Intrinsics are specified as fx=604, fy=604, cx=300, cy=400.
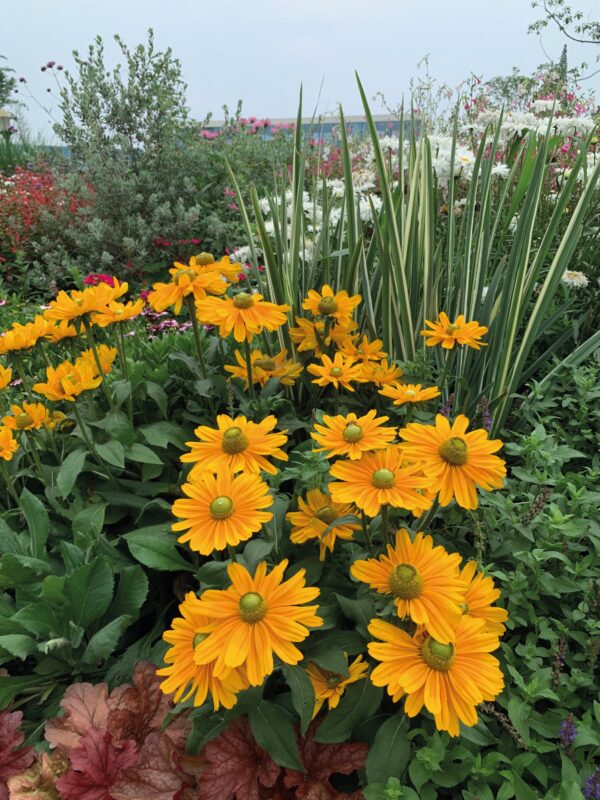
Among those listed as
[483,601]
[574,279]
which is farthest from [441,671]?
[574,279]

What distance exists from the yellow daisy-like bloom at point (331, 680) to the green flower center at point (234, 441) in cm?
35

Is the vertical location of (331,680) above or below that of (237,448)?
below

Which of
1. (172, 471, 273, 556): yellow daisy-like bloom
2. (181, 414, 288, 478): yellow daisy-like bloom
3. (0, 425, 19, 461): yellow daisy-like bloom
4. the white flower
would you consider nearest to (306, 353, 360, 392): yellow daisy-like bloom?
(181, 414, 288, 478): yellow daisy-like bloom

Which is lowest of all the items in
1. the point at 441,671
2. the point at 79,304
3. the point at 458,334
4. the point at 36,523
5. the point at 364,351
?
the point at 36,523

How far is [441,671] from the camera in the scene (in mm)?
758

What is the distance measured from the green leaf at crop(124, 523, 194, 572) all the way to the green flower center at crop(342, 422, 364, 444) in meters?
0.48

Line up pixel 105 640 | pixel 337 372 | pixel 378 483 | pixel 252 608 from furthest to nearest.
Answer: pixel 337 372 < pixel 105 640 < pixel 378 483 < pixel 252 608

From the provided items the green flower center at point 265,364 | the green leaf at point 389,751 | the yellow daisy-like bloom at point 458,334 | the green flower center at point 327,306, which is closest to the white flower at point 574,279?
the yellow daisy-like bloom at point 458,334

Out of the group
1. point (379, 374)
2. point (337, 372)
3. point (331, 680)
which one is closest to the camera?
point (331, 680)

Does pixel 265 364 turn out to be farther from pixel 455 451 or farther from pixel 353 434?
pixel 455 451

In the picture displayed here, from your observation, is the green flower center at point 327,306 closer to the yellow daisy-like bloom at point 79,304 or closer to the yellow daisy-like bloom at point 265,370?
the yellow daisy-like bloom at point 265,370

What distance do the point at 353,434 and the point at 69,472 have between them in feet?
2.22

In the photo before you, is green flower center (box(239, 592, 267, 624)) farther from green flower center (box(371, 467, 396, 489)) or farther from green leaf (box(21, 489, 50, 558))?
green leaf (box(21, 489, 50, 558))

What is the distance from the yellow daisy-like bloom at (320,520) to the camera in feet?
3.22
